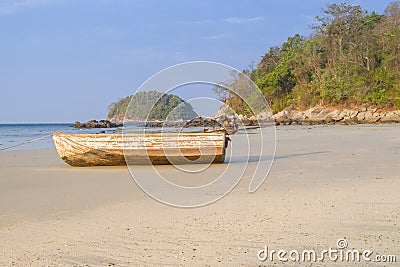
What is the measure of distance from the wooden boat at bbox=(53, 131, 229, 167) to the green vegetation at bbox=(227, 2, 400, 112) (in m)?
25.0

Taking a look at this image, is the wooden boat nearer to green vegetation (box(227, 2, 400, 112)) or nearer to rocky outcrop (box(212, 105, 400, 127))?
rocky outcrop (box(212, 105, 400, 127))

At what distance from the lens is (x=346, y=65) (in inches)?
1550

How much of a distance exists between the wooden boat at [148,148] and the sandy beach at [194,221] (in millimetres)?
1819

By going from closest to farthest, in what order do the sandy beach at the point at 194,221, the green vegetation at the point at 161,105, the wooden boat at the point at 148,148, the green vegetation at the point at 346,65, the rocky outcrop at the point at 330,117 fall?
the sandy beach at the point at 194,221 → the green vegetation at the point at 161,105 → the wooden boat at the point at 148,148 → the rocky outcrop at the point at 330,117 → the green vegetation at the point at 346,65

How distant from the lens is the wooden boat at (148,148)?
9125mm

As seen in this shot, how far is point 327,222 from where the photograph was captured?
4047 mm

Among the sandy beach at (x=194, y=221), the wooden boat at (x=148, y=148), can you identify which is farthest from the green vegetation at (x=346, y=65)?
the sandy beach at (x=194, y=221)

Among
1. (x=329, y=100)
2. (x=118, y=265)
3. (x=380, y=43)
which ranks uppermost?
(x=380, y=43)

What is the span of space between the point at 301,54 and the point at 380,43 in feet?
28.2

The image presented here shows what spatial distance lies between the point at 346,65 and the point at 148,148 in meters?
33.9

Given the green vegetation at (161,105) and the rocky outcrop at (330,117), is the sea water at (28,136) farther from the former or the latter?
the rocky outcrop at (330,117)

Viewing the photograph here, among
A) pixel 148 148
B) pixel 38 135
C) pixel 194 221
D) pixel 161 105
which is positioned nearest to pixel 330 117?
pixel 38 135

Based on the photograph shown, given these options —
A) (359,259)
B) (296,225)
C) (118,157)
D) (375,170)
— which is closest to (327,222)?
(296,225)

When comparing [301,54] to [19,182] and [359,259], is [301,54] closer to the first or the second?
[19,182]
